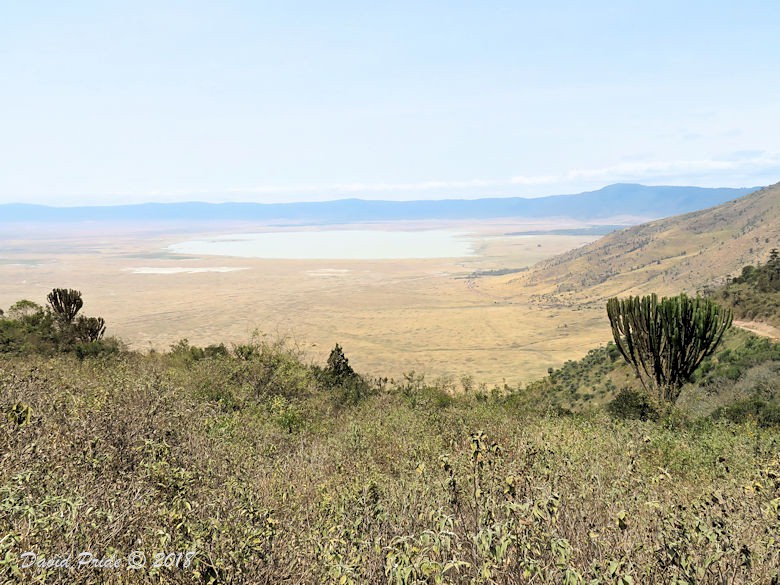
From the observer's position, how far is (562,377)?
1296 inches

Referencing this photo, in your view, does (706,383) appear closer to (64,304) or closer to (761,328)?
(761,328)

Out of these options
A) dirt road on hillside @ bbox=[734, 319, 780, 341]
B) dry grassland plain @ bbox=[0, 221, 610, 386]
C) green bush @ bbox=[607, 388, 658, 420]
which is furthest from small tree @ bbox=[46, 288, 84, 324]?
dirt road on hillside @ bbox=[734, 319, 780, 341]

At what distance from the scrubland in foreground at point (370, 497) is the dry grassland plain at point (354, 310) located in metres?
27.3

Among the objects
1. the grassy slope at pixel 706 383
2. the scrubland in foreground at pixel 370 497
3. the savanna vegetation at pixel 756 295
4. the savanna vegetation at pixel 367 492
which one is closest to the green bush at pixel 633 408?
the savanna vegetation at pixel 367 492

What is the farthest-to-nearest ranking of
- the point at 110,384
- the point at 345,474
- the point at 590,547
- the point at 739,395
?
the point at 739,395, the point at 110,384, the point at 345,474, the point at 590,547

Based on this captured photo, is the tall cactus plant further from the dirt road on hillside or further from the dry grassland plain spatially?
the dry grassland plain

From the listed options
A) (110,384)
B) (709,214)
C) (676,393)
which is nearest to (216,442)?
(110,384)

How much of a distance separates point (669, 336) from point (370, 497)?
16016 mm

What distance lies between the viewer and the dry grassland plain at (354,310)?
47.9 meters

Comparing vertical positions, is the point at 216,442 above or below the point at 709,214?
below

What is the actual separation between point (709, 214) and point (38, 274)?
146642mm

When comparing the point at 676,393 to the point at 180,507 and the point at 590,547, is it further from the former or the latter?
the point at 180,507

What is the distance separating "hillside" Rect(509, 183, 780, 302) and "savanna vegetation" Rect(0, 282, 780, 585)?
62414 mm

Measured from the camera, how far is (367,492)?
Answer: 239 inches
